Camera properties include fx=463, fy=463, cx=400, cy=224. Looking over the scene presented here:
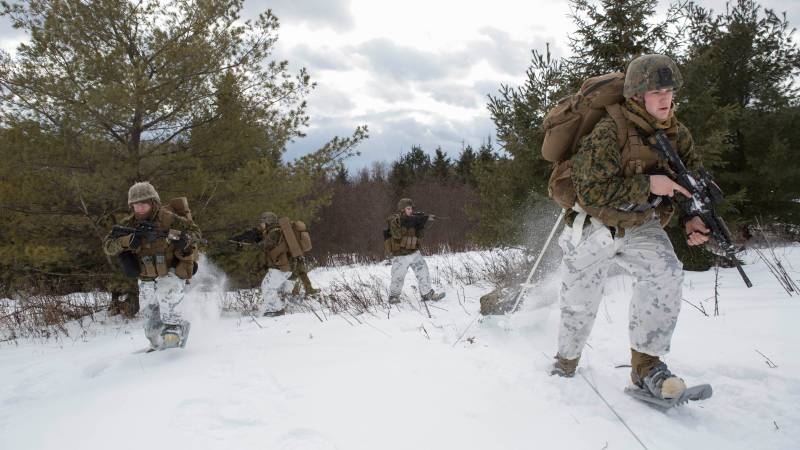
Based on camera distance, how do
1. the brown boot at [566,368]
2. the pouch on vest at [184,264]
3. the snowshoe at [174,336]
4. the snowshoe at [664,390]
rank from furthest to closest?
the pouch on vest at [184,264]
the snowshoe at [174,336]
the brown boot at [566,368]
the snowshoe at [664,390]

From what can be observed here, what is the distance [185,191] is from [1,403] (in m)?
5.40

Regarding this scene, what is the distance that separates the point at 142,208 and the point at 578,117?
160 inches

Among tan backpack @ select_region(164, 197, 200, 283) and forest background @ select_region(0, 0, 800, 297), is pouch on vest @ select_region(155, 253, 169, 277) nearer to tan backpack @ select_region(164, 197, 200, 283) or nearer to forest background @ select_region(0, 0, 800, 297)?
tan backpack @ select_region(164, 197, 200, 283)

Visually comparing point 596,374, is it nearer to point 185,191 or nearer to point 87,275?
point 185,191

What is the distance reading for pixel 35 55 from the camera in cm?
702

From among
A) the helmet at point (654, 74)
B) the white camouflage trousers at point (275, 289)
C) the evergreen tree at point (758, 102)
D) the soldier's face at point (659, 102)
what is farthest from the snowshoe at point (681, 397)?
the evergreen tree at point (758, 102)

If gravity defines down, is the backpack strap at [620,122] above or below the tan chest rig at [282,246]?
above

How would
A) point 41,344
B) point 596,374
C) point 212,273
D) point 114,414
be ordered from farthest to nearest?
1. point 212,273
2. point 41,344
3. point 596,374
4. point 114,414

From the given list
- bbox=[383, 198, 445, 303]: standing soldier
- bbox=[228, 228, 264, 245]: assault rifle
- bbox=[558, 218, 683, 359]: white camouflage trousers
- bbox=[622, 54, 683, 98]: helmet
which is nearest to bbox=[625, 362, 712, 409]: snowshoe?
bbox=[558, 218, 683, 359]: white camouflage trousers

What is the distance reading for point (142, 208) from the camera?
454 centimetres

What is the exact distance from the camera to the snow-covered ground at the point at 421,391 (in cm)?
206

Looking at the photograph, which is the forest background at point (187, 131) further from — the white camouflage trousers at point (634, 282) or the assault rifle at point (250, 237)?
the white camouflage trousers at point (634, 282)

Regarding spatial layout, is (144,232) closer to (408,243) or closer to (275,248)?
(275,248)

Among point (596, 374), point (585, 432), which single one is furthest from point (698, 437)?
point (596, 374)
